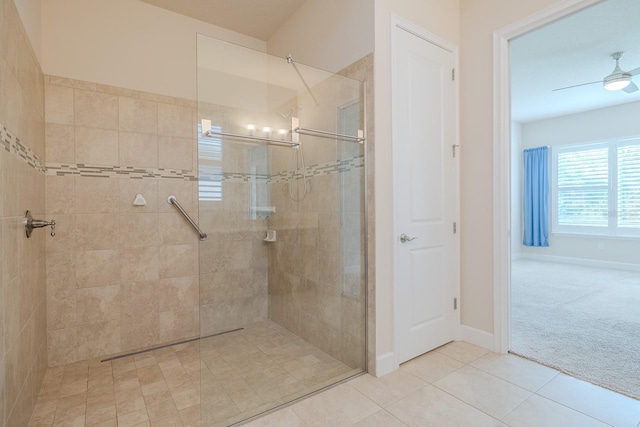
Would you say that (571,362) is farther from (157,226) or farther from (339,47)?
(157,226)

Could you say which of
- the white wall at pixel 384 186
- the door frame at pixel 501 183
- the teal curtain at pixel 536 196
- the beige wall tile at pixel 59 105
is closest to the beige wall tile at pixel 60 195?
the beige wall tile at pixel 59 105

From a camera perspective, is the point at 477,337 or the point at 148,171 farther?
the point at 148,171

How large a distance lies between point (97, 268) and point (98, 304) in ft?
0.94

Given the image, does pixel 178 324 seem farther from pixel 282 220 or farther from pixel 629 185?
pixel 629 185

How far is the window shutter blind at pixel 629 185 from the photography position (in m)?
5.39

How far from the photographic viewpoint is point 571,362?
223 centimetres

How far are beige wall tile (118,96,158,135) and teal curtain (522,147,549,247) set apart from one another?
707cm

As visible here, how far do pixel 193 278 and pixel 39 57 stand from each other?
202cm

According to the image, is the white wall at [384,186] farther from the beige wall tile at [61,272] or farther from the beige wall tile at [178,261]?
the beige wall tile at [61,272]

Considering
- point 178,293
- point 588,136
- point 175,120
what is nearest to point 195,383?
point 178,293

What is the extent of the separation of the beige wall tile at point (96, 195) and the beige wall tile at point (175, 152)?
420 mm

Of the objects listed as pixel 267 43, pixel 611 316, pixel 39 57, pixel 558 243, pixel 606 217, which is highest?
pixel 267 43

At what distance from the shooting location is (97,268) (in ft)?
8.17

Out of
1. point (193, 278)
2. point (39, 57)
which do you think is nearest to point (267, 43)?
point (39, 57)
